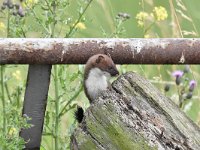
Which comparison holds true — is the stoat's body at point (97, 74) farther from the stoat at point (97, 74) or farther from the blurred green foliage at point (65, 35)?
the blurred green foliage at point (65, 35)

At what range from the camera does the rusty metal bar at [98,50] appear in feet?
9.43

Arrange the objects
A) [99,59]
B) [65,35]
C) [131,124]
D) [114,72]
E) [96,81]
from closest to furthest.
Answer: [131,124] → [99,59] → [96,81] → [114,72] → [65,35]

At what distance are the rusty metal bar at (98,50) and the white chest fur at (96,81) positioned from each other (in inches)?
4.6

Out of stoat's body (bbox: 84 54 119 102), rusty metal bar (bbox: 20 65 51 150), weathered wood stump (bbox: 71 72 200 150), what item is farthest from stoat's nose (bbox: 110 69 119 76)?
weathered wood stump (bbox: 71 72 200 150)

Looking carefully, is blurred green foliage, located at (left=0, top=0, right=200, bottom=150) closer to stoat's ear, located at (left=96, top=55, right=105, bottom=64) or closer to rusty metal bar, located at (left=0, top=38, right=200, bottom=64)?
rusty metal bar, located at (left=0, top=38, right=200, bottom=64)

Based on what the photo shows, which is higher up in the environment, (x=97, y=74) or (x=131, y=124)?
(x=97, y=74)

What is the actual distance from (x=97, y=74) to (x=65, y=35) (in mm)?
806

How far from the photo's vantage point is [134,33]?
5512mm

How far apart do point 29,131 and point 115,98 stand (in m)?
1.03

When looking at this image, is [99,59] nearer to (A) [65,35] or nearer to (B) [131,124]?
(B) [131,124]

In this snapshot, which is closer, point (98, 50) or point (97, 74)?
point (98, 50)

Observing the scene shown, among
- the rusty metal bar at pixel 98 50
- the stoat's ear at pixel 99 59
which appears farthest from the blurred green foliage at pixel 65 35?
the stoat's ear at pixel 99 59

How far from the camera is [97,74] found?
3.18 metres

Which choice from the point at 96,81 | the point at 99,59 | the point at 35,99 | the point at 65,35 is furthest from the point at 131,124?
the point at 65,35
